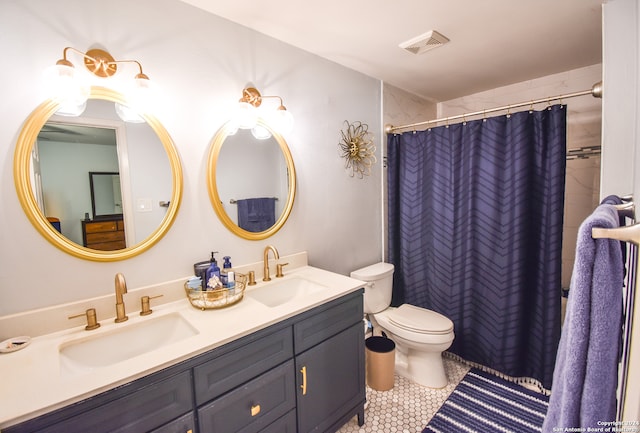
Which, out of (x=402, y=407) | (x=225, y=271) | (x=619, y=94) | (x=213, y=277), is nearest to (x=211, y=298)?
(x=213, y=277)

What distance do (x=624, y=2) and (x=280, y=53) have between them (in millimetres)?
1751

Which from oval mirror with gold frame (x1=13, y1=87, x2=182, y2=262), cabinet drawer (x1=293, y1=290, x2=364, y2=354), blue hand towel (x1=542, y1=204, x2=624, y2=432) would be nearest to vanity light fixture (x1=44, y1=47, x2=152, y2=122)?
oval mirror with gold frame (x1=13, y1=87, x2=182, y2=262)

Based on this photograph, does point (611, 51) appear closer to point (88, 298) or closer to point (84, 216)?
point (84, 216)

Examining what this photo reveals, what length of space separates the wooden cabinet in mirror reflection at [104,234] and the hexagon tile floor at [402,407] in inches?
60.3

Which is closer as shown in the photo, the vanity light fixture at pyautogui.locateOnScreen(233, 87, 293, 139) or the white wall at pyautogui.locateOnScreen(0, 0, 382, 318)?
the white wall at pyautogui.locateOnScreen(0, 0, 382, 318)

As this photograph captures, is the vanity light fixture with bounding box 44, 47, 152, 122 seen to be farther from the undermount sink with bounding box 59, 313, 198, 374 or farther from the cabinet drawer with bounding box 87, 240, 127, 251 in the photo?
the undermount sink with bounding box 59, 313, 198, 374

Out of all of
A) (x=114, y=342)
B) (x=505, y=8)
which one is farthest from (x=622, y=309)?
(x=505, y=8)

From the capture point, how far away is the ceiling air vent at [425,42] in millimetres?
1761

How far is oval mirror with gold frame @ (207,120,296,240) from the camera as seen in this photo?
1.60 metres

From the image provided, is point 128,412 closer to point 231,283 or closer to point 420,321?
point 231,283

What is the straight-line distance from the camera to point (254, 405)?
1.19 metres

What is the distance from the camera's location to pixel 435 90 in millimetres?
2773

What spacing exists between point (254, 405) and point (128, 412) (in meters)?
0.47

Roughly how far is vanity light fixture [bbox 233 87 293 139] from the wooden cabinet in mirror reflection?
2.59ft
